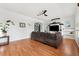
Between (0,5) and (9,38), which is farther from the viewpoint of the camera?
(9,38)

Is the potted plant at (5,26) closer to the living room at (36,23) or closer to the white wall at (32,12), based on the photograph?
the living room at (36,23)

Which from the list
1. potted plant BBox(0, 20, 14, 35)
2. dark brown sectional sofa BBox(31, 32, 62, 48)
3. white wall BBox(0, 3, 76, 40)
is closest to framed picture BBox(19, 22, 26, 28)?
white wall BBox(0, 3, 76, 40)

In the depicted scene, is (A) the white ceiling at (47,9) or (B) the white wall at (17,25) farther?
(B) the white wall at (17,25)

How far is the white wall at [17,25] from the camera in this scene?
277 cm

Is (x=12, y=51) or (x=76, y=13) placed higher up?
(x=76, y=13)

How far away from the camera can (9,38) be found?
280 centimetres

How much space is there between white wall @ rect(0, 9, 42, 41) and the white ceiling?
137 mm

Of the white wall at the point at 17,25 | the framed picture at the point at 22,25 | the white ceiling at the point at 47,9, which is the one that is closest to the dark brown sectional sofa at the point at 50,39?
the white wall at the point at 17,25

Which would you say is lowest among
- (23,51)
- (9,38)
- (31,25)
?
(23,51)

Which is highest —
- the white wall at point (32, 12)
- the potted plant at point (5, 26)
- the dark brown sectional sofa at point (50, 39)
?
the white wall at point (32, 12)

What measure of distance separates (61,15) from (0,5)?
180cm

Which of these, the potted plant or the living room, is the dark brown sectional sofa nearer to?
the living room

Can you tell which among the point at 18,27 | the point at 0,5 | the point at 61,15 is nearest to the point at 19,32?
the point at 18,27

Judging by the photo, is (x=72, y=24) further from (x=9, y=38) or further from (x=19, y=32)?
(x=9, y=38)
